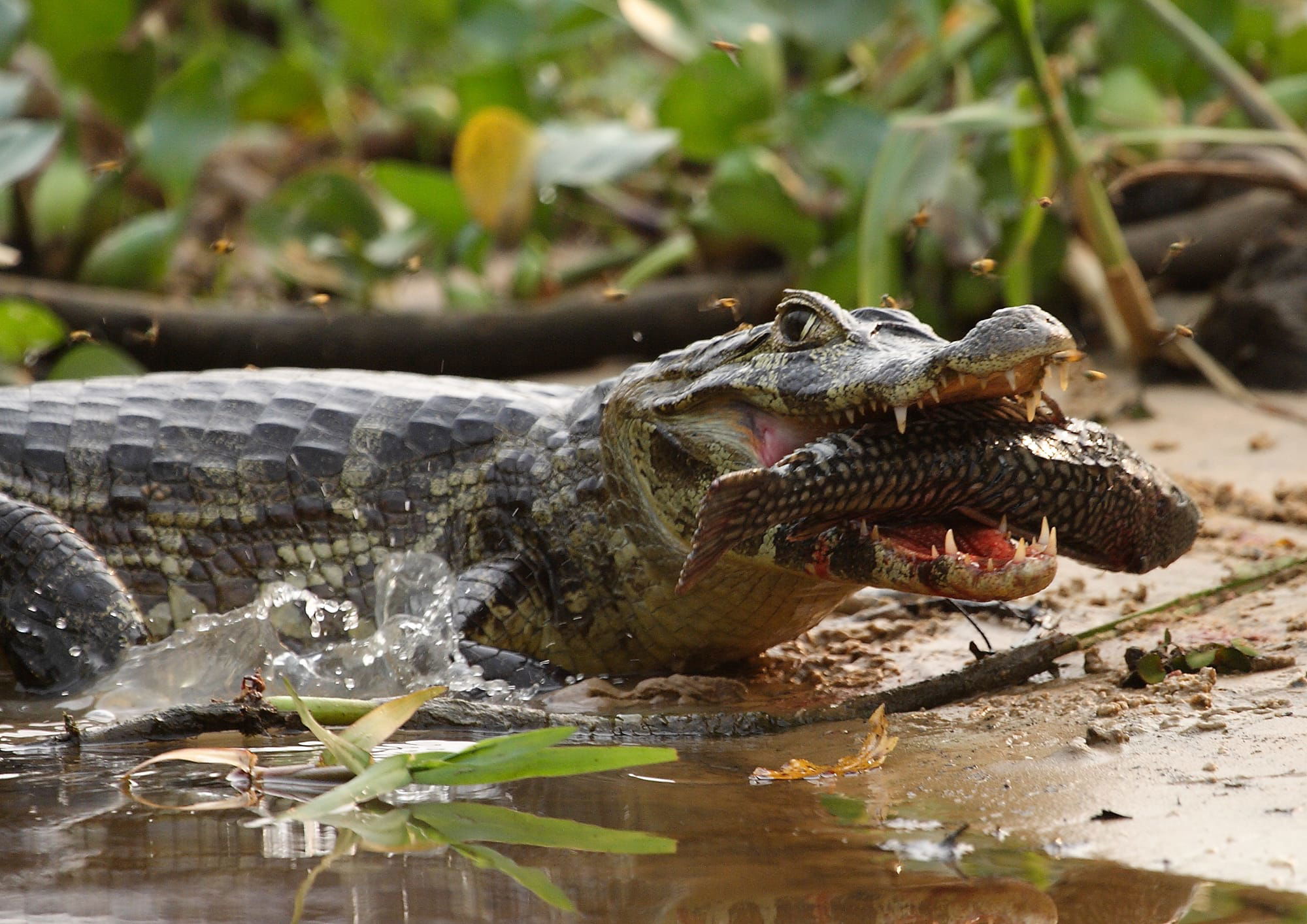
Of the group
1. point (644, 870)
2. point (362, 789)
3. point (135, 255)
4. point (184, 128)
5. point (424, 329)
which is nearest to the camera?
point (644, 870)

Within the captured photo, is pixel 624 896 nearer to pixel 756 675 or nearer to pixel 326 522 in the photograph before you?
pixel 756 675

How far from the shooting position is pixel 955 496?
8.45 feet

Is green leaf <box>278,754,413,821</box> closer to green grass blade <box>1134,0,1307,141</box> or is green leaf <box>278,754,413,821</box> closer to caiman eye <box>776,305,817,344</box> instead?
caiman eye <box>776,305,817,344</box>

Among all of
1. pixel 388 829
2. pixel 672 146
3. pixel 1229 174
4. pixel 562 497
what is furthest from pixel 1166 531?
pixel 672 146

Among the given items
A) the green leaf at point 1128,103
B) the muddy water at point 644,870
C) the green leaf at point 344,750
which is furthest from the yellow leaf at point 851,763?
the green leaf at point 1128,103

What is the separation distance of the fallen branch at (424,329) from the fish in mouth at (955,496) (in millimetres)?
3971

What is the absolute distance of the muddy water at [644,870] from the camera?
1.83 m

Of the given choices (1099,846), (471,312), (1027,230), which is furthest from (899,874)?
(471,312)

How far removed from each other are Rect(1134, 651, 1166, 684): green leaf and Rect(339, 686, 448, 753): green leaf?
1409mm

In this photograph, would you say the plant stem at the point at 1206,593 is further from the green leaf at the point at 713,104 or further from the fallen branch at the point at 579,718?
the green leaf at the point at 713,104

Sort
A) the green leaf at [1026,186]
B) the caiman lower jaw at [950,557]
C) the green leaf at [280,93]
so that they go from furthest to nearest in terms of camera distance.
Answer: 1. the green leaf at [280,93]
2. the green leaf at [1026,186]
3. the caiman lower jaw at [950,557]

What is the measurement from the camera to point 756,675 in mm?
3369

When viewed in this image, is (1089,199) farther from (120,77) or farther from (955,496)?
(120,77)

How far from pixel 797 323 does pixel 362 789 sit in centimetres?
124
